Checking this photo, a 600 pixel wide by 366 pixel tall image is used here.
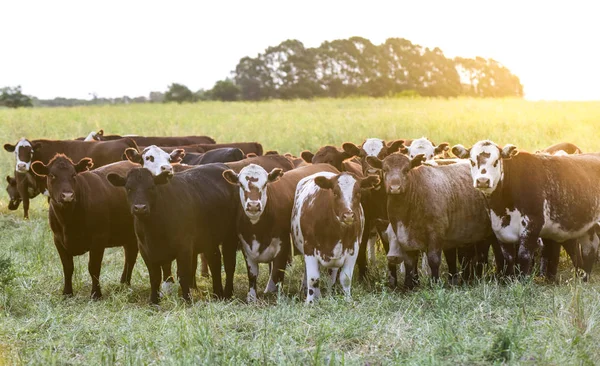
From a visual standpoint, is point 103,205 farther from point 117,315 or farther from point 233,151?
point 233,151

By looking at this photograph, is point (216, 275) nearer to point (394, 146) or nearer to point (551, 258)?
point (394, 146)

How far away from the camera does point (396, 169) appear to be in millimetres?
8055

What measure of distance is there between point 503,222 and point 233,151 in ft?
17.5

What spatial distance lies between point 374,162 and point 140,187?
2.53 meters

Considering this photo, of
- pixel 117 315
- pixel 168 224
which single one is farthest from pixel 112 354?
pixel 168 224

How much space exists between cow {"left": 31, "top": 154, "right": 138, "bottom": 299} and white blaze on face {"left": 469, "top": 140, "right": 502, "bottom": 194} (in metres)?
4.05

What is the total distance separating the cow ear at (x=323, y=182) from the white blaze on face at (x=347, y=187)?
0.37 ft

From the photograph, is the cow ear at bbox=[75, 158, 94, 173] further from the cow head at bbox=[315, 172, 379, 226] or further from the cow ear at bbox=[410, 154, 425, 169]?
the cow ear at bbox=[410, 154, 425, 169]

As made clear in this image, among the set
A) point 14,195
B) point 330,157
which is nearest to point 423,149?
point 330,157

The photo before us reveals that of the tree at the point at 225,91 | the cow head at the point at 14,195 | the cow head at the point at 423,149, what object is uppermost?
the tree at the point at 225,91

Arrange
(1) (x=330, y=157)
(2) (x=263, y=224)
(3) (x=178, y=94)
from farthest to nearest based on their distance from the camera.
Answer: (3) (x=178, y=94)
(1) (x=330, y=157)
(2) (x=263, y=224)

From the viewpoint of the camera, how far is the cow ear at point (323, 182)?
25.6 ft

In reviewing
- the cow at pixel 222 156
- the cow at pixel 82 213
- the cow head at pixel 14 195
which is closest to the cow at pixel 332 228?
the cow at pixel 82 213

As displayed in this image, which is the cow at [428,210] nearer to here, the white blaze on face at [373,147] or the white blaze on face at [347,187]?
the white blaze on face at [347,187]
